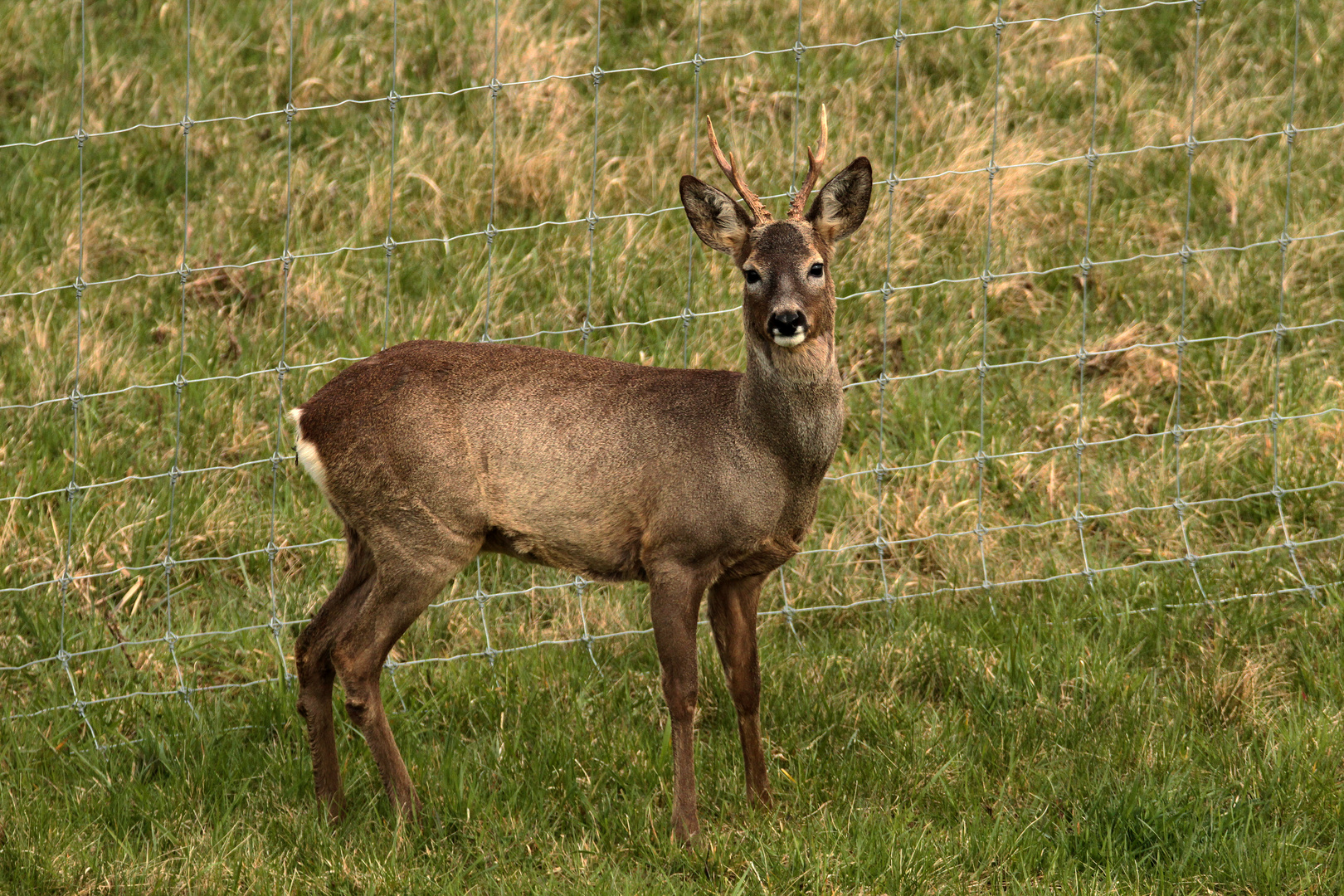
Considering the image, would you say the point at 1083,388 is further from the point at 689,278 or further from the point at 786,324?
the point at 786,324

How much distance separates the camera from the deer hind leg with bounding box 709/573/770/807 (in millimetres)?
4645

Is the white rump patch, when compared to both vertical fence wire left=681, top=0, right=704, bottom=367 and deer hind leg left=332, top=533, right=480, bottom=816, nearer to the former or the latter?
deer hind leg left=332, top=533, right=480, bottom=816

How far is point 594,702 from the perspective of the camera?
5137 millimetres

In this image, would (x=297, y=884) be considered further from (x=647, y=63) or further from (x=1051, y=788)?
(x=647, y=63)

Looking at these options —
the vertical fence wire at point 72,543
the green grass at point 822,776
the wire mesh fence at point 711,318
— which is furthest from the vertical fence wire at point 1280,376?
the vertical fence wire at point 72,543

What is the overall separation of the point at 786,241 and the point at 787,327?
0.28m

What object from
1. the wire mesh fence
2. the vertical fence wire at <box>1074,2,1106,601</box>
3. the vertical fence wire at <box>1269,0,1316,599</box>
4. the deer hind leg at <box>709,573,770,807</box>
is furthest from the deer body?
the vertical fence wire at <box>1269,0,1316,599</box>

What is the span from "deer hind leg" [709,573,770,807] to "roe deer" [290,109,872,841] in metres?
0.08

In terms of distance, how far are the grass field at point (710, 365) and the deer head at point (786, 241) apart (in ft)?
3.98

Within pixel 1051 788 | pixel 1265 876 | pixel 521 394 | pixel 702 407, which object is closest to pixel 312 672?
pixel 521 394

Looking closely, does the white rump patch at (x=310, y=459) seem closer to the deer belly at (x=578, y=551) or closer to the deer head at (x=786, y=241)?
the deer belly at (x=578, y=551)

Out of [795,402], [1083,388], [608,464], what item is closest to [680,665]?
[608,464]

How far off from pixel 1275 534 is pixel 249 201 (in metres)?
4.27

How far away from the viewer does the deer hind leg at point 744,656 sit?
4.64 meters
